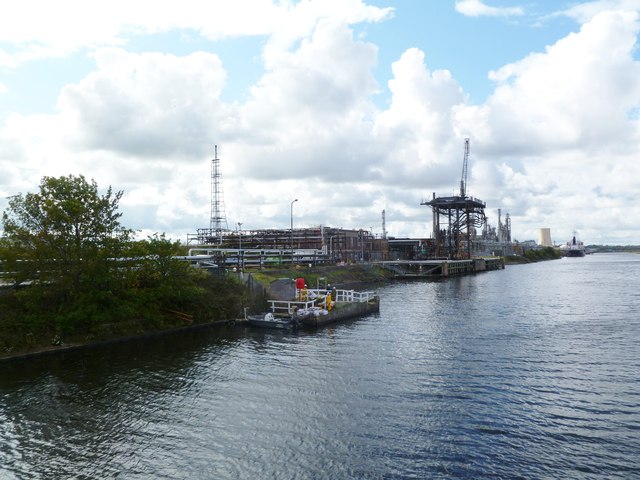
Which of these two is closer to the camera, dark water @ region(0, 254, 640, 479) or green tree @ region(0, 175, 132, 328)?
dark water @ region(0, 254, 640, 479)

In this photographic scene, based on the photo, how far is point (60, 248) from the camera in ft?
148

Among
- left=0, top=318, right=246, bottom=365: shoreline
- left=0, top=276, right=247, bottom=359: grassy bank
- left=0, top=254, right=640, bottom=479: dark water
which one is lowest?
left=0, top=254, right=640, bottom=479: dark water

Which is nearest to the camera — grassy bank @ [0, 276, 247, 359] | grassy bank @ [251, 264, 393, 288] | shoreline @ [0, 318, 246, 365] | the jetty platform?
shoreline @ [0, 318, 246, 365]

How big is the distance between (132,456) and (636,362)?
113 feet

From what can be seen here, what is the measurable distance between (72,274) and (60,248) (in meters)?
2.78

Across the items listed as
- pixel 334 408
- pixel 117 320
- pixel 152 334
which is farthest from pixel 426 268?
pixel 334 408

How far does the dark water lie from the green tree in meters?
7.32

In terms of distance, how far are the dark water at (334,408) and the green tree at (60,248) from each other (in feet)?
24.0

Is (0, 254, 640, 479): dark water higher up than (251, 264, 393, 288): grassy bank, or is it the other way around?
(251, 264, 393, 288): grassy bank

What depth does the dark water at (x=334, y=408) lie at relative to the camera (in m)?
19.7

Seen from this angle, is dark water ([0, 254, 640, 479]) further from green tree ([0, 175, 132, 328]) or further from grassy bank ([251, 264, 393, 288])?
grassy bank ([251, 264, 393, 288])

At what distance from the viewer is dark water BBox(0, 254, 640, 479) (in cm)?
1966

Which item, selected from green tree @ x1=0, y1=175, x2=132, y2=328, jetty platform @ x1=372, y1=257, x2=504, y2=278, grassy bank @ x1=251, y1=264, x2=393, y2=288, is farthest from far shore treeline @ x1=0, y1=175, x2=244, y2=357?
jetty platform @ x1=372, y1=257, x2=504, y2=278

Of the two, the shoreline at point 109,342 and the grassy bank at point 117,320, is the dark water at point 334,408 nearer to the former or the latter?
the shoreline at point 109,342
